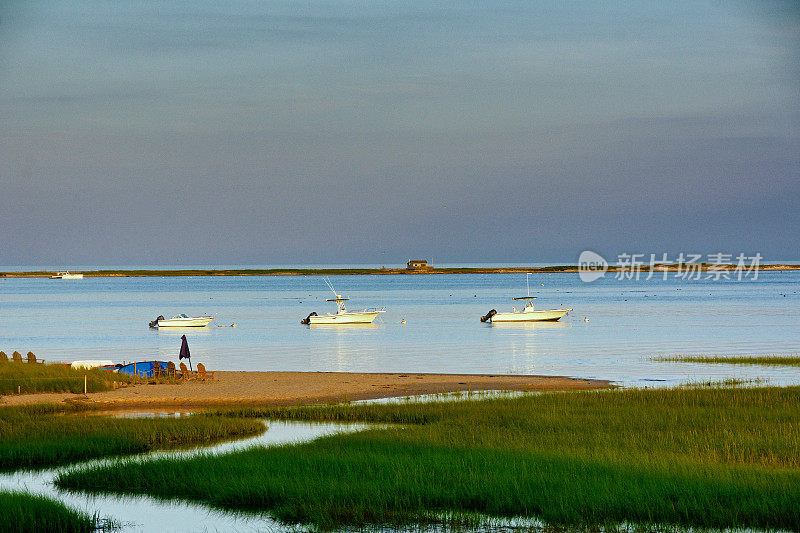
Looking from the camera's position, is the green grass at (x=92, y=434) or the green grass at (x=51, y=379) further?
the green grass at (x=51, y=379)

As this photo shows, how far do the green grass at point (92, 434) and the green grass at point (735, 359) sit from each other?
30.4m

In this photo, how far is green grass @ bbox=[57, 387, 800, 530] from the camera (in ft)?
50.2

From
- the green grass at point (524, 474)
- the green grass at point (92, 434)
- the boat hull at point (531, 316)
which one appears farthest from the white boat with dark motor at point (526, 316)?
the green grass at point (92, 434)

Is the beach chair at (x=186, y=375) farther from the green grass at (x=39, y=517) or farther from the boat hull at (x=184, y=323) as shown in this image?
the boat hull at (x=184, y=323)

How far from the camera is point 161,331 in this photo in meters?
85.9

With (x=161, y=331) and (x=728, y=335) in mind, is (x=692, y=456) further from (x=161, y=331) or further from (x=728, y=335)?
(x=161, y=331)

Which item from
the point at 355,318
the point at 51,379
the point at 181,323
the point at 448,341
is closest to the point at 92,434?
the point at 51,379

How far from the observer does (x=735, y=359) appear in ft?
167

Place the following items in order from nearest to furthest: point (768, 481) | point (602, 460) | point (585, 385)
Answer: point (768, 481), point (602, 460), point (585, 385)

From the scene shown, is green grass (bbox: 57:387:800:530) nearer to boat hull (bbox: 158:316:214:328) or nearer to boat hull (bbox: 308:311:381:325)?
boat hull (bbox: 158:316:214:328)

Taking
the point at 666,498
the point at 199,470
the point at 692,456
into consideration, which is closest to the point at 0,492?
the point at 199,470

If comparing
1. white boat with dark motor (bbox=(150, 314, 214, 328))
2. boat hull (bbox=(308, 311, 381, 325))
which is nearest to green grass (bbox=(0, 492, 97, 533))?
white boat with dark motor (bbox=(150, 314, 214, 328))

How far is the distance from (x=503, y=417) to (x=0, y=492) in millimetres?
13659

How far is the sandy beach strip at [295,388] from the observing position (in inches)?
1270
